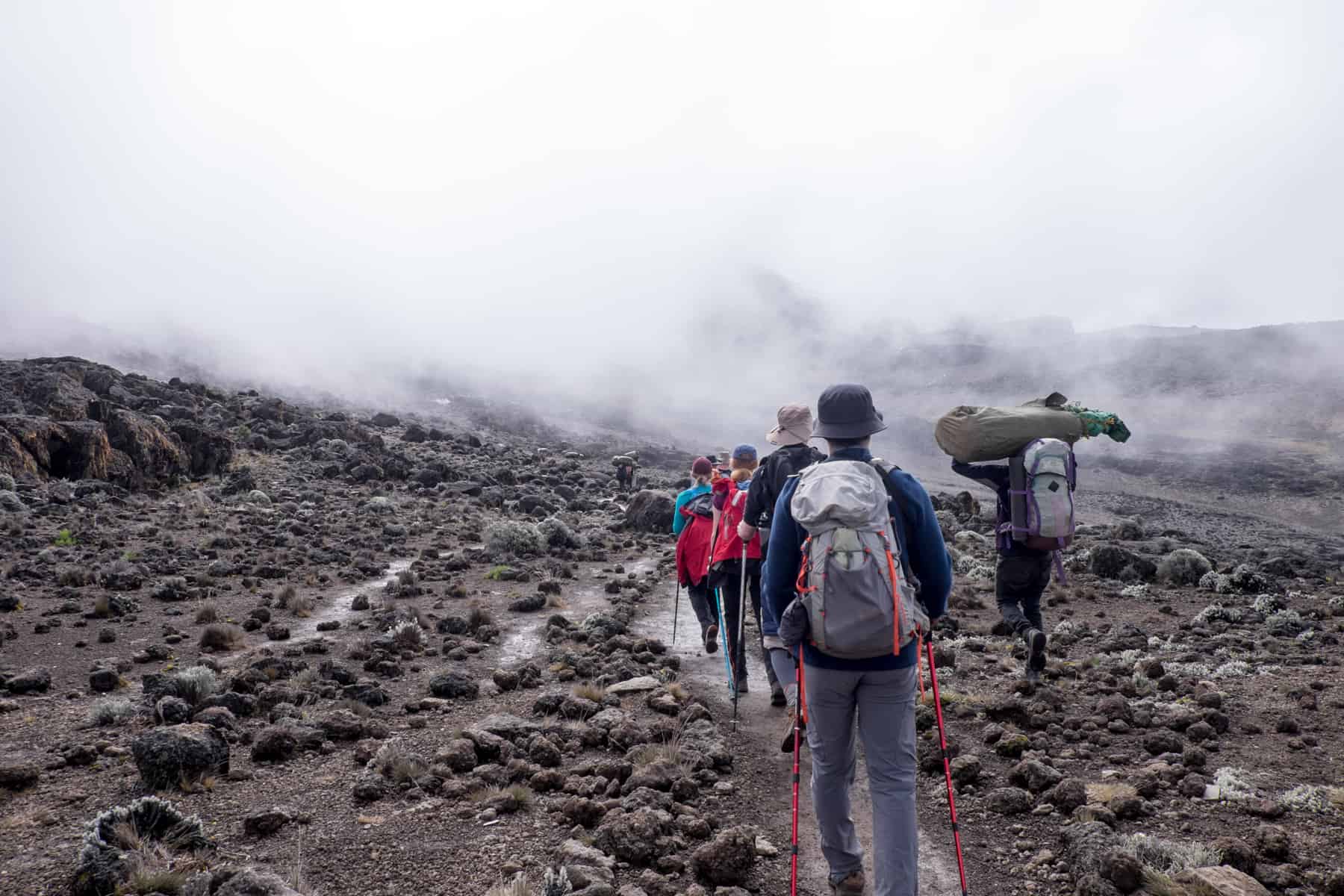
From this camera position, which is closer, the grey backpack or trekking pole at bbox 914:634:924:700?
the grey backpack

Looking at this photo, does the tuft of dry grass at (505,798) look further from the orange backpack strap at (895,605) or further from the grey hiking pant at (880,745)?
the orange backpack strap at (895,605)

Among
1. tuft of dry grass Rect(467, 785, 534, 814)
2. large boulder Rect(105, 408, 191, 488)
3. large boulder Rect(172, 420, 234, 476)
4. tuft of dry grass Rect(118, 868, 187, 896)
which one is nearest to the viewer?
tuft of dry grass Rect(118, 868, 187, 896)

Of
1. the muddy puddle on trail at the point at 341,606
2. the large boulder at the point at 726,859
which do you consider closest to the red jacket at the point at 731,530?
the large boulder at the point at 726,859

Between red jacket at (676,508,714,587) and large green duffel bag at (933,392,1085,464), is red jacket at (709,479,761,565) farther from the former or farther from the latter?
large green duffel bag at (933,392,1085,464)

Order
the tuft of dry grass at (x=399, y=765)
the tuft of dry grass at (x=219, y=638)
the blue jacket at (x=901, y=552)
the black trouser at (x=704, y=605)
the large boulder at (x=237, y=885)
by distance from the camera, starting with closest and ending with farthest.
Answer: the blue jacket at (x=901, y=552) → the large boulder at (x=237, y=885) → the tuft of dry grass at (x=399, y=765) → the black trouser at (x=704, y=605) → the tuft of dry grass at (x=219, y=638)

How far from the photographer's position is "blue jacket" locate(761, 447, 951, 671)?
3237 mm

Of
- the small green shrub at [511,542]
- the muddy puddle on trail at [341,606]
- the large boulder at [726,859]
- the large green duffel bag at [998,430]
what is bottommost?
the small green shrub at [511,542]

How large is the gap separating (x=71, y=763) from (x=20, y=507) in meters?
14.4

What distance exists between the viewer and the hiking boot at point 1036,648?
6.37m

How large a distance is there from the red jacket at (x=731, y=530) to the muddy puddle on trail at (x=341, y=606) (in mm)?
6143

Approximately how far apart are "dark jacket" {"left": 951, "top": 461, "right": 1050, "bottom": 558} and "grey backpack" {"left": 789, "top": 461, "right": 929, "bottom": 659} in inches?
139

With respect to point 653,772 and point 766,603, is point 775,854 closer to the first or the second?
point 653,772

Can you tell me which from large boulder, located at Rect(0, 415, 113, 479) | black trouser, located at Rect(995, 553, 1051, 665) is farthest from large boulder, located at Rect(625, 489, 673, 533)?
black trouser, located at Rect(995, 553, 1051, 665)

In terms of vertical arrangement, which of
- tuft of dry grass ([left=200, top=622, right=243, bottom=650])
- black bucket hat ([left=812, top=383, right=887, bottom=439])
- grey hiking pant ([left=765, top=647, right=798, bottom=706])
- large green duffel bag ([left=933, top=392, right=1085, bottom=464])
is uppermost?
black bucket hat ([left=812, top=383, right=887, bottom=439])
